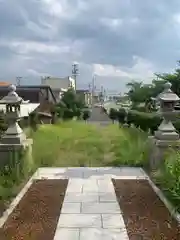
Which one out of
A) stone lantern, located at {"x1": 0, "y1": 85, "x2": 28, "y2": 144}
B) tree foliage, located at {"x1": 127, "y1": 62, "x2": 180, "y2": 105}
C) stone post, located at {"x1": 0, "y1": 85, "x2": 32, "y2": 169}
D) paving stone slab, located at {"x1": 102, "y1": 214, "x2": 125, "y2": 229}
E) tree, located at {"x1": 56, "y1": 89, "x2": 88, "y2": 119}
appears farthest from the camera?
tree, located at {"x1": 56, "y1": 89, "x2": 88, "y2": 119}

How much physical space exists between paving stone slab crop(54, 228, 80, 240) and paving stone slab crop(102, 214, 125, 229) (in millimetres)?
360

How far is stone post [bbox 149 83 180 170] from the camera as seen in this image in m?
5.90

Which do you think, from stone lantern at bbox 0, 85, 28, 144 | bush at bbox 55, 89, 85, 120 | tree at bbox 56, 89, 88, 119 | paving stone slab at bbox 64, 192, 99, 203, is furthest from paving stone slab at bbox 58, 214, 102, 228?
tree at bbox 56, 89, 88, 119

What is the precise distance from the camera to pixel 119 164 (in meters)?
7.01

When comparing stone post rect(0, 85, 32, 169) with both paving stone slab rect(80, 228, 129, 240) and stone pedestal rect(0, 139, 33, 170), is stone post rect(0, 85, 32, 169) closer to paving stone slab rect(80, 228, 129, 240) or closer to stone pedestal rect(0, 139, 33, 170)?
stone pedestal rect(0, 139, 33, 170)

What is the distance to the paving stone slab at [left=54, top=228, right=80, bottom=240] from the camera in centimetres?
315

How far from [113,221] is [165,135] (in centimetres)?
281

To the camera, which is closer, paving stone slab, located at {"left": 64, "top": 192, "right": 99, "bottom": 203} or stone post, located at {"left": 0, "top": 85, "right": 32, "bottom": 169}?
paving stone slab, located at {"left": 64, "top": 192, "right": 99, "bottom": 203}

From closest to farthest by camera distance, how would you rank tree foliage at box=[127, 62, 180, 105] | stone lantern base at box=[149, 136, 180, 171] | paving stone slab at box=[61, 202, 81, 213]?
paving stone slab at box=[61, 202, 81, 213] < stone lantern base at box=[149, 136, 180, 171] < tree foliage at box=[127, 62, 180, 105]

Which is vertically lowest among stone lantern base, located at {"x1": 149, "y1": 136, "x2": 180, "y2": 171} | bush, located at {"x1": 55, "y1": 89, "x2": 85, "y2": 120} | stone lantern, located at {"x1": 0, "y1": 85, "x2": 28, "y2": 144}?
bush, located at {"x1": 55, "y1": 89, "x2": 85, "y2": 120}

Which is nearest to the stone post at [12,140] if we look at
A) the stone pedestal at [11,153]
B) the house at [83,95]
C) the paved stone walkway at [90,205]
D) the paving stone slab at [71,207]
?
the stone pedestal at [11,153]

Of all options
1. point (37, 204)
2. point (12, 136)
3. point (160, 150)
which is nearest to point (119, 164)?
point (160, 150)

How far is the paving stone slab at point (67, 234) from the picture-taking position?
3.15 m

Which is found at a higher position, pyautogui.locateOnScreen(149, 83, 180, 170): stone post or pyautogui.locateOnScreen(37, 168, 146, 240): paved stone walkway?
pyautogui.locateOnScreen(149, 83, 180, 170): stone post
